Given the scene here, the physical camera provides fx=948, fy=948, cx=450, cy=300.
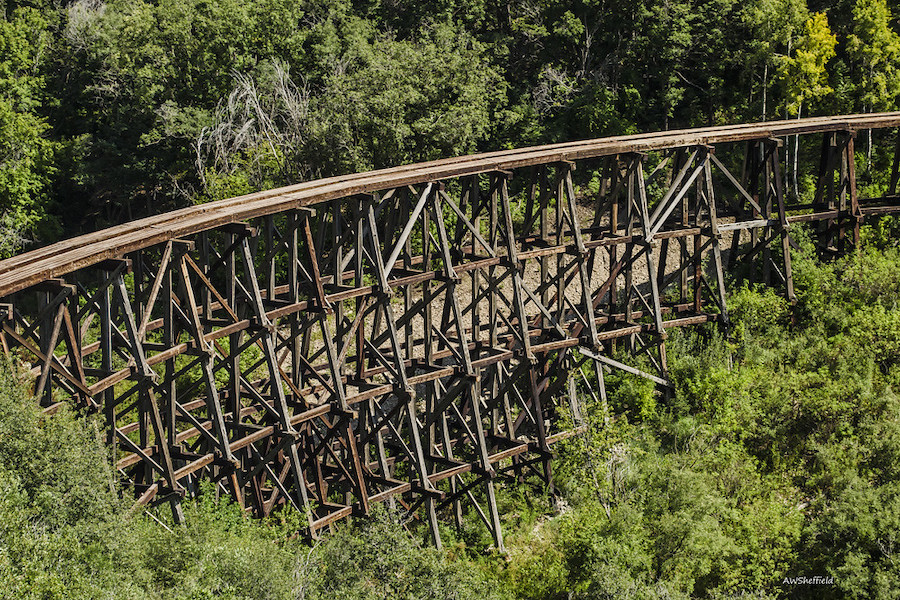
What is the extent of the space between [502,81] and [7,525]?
21033 millimetres

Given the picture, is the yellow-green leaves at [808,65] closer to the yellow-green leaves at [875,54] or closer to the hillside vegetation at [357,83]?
the hillside vegetation at [357,83]

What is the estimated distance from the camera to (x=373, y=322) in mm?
15648

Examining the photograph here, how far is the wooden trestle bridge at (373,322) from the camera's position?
11.4 meters

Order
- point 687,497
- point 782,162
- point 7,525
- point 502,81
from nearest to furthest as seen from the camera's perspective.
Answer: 1. point 7,525
2. point 687,497
3. point 782,162
4. point 502,81

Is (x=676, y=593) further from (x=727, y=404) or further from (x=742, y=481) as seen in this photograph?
(x=727, y=404)

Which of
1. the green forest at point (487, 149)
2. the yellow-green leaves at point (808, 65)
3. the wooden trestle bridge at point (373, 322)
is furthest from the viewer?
the yellow-green leaves at point (808, 65)

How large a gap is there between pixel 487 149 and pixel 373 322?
13.3 m

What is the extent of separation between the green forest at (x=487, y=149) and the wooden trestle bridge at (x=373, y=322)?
2.40ft

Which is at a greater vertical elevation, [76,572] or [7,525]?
[7,525]

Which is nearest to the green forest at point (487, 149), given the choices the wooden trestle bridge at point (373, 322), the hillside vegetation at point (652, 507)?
the hillside vegetation at point (652, 507)

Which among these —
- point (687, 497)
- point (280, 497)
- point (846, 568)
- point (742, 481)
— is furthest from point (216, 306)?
point (846, 568)

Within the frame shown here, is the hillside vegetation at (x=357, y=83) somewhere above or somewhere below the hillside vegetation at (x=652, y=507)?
above

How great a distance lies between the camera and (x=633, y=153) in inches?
629
